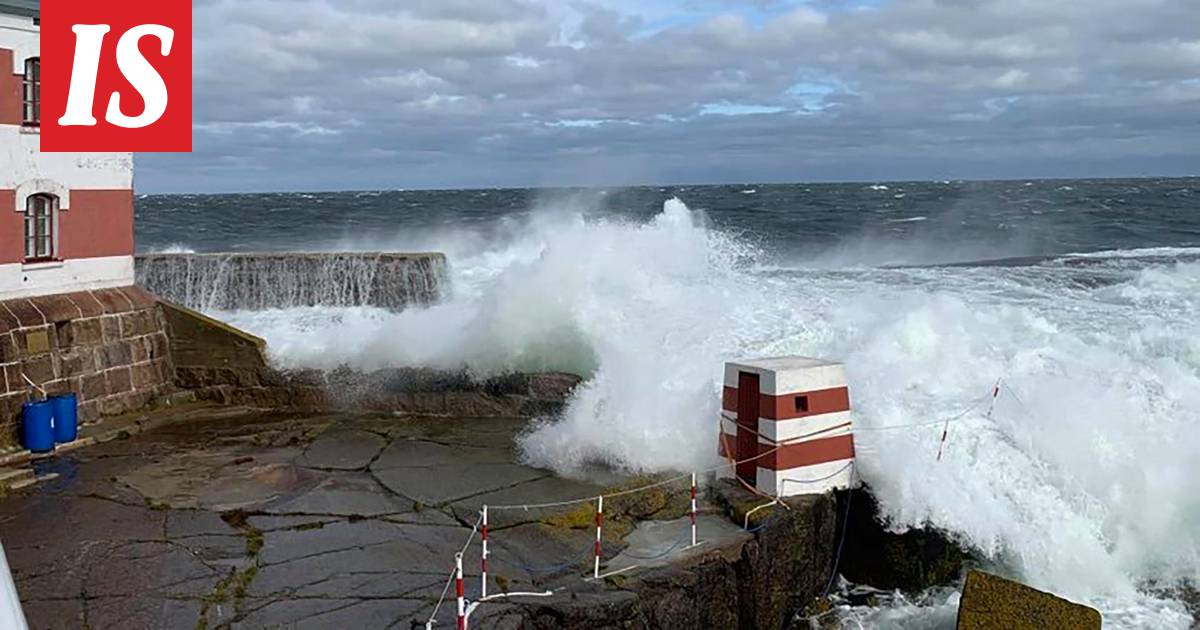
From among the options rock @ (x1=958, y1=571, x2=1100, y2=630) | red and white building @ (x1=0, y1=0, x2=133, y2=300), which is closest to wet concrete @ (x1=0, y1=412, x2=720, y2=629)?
rock @ (x1=958, y1=571, x2=1100, y2=630)

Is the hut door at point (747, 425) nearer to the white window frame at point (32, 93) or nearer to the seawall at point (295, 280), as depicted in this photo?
the white window frame at point (32, 93)

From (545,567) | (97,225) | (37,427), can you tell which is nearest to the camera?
(545,567)

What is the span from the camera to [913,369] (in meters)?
13.1

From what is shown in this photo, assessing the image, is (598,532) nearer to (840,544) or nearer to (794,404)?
(794,404)

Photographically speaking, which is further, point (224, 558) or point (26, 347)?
point (26, 347)

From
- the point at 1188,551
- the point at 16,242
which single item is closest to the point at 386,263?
the point at 16,242

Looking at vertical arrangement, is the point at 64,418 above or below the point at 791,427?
below

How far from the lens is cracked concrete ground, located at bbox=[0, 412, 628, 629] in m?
6.75

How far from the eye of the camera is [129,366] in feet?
44.0

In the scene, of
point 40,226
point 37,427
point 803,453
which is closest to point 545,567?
point 803,453

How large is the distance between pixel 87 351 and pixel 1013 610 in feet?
37.2

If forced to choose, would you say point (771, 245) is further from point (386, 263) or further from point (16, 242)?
point (16, 242)

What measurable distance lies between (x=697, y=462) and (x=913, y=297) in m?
9.49

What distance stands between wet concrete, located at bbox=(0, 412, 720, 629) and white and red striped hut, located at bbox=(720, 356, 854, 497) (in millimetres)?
813
